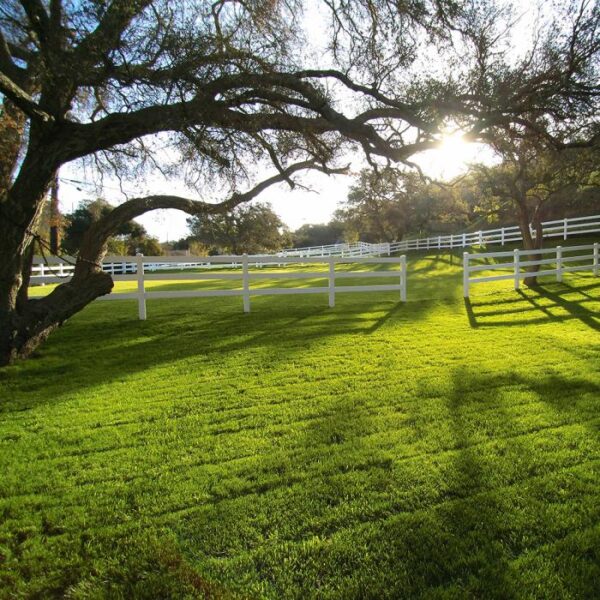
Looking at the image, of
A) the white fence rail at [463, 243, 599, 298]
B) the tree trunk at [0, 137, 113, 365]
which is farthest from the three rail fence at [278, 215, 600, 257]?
the tree trunk at [0, 137, 113, 365]

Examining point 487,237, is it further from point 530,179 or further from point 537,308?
point 537,308

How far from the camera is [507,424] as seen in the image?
13.0 ft

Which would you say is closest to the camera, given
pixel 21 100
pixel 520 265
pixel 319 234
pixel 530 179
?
pixel 21 100

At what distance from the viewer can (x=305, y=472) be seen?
328cm

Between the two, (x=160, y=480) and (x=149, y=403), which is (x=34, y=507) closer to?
(x=160, y=480)

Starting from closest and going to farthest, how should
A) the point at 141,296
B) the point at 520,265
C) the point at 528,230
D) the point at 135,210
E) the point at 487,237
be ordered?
the point at 135,210, the point at 141,296, the point at 520,265, the point at 528,230, the point at 487,237

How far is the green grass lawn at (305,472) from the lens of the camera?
231 cm

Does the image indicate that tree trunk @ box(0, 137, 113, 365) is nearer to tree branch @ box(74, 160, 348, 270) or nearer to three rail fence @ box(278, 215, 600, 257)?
tree branch @ box(74, 160, 348, 270)

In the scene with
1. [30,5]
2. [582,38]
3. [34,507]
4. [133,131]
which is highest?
[30,5]

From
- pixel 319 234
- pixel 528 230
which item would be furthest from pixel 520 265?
pixel 319 234

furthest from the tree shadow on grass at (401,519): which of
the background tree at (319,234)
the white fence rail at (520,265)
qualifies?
the background tree at (319,234)

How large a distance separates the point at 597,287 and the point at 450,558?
12833 millimetres

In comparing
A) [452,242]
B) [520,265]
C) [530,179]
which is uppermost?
[530,179]

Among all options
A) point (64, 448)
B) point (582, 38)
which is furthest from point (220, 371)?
point (582, 38)
